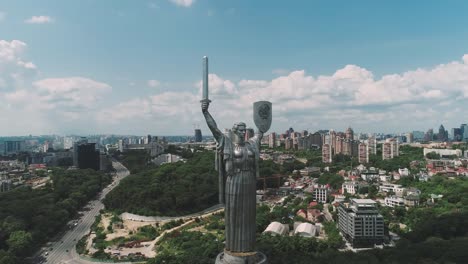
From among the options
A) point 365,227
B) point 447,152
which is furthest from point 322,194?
point 447,152

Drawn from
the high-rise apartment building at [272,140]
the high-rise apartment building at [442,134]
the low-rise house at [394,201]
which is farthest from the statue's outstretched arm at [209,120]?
the high-rise apartment building at [442,134]

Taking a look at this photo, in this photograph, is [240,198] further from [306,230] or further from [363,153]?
[363,153]

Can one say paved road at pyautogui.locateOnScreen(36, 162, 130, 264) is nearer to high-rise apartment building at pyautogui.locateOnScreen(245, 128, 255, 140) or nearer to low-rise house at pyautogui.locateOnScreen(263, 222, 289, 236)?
low-rise house at pyautogui.locateOnScreen(263, 222, 289, 236)

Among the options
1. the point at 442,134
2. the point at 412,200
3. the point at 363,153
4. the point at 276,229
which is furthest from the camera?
the point at 442,134

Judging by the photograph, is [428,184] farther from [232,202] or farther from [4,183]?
[4,183]

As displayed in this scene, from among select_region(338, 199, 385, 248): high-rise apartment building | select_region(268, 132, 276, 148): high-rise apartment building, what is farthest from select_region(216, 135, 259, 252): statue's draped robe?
select_region(268, 132, 276, 148): high-rise apartment building

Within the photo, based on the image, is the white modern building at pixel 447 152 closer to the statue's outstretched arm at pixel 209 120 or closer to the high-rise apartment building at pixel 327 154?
the high-rise apartment building at pixel 327 154

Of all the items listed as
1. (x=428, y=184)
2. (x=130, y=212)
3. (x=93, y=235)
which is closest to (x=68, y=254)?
(x=93, y=235)
